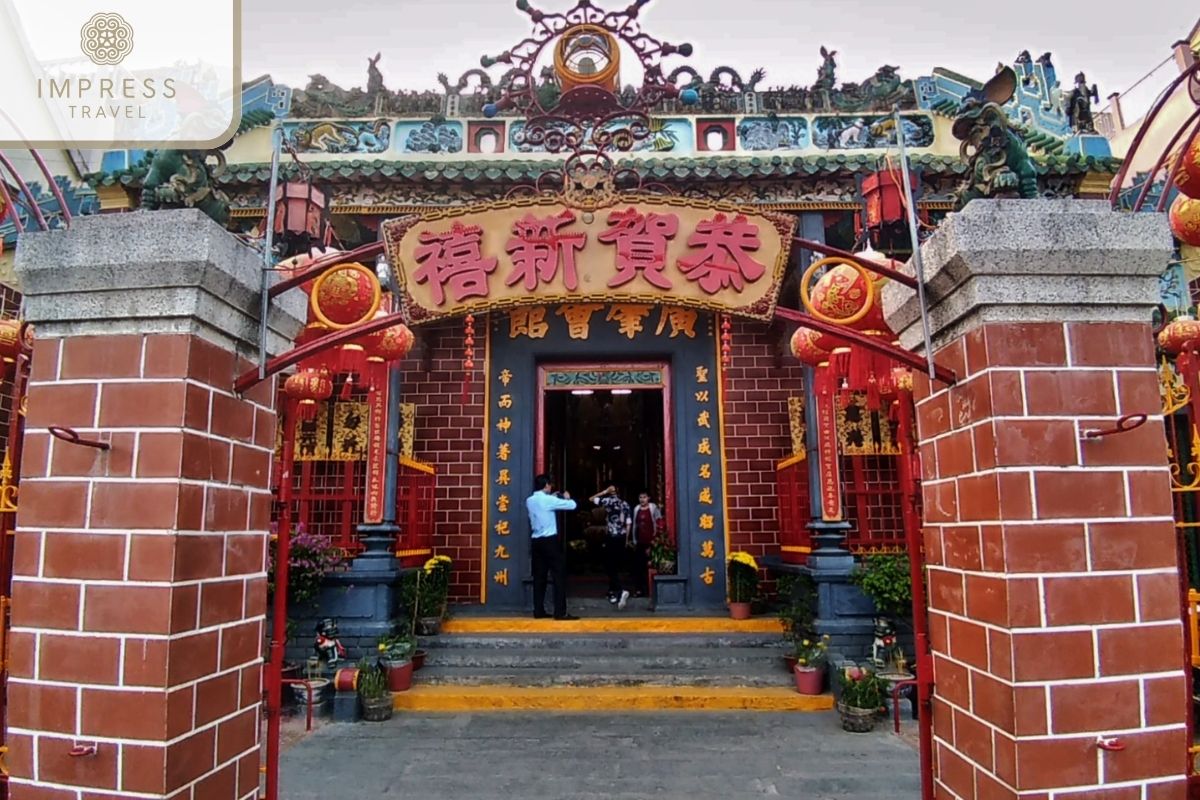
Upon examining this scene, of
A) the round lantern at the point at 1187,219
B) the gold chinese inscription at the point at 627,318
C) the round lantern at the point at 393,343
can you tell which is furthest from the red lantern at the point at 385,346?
the round lantern at the point at 1187,219

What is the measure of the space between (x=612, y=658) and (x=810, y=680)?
6.11 feet

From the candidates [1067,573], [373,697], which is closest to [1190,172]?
[1067,573]

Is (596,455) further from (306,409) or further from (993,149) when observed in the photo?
(993,149)

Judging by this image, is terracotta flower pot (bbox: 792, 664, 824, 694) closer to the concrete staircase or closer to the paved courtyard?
the concrete staircase

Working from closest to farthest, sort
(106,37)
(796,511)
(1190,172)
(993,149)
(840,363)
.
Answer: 1. (993,149)
2. (1190,172)
3. (106,37)
4. (840,363)
5. (796,511)

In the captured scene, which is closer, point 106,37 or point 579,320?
point 106,37

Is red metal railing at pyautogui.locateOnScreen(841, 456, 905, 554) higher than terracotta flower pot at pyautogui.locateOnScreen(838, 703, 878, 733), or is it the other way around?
red metal railing at pyautogui.locateOnScreen(841, 456, 905, 554)

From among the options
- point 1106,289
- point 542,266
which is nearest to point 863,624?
point 1106,289

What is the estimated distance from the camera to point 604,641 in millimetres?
7918

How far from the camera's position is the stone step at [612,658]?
24.8ft

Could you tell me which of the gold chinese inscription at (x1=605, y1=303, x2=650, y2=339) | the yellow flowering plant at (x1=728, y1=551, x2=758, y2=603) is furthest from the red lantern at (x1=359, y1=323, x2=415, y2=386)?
the yellow flowering plant at (x1=728, y1=551, x2=758, y2=603)

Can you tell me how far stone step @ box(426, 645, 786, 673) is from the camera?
24.8ft

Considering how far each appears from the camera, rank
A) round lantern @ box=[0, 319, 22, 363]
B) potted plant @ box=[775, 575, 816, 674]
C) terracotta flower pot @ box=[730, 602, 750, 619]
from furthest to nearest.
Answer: terracotta flower pot @ box=[730, 602, 750, 619] < potted plant @ box=[775, 575, 816, 674] < round lantern @ box=[0, 319, 22, 363]

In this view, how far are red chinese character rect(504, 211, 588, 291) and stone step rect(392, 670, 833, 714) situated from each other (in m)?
5.36
